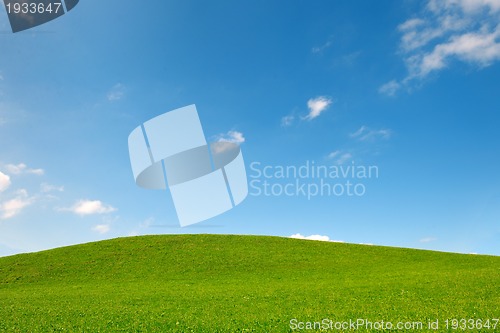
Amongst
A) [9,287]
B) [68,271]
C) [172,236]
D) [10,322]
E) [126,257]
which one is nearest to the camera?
[10,322]

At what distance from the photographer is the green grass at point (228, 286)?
69.1ft

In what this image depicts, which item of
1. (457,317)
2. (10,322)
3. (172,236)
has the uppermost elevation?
(172,236)

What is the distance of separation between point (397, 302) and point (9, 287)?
51.6 m

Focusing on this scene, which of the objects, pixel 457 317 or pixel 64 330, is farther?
pixel 64 330

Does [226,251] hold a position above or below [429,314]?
above

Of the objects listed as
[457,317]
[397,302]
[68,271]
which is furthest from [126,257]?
[457,317]

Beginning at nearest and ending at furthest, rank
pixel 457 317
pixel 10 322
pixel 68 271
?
pixel 457 317 < pixel 10 322 < pixel 68 271

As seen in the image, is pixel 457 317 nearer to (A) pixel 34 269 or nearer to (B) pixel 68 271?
(B) pixel 68 271

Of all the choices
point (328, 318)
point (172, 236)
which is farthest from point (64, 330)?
point (172, 236)

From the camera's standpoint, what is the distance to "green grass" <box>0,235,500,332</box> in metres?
21.0

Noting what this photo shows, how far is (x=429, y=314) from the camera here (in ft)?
64.7

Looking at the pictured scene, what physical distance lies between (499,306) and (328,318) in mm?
9524

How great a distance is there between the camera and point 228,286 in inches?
1624

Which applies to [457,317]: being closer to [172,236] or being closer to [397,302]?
[397,302]
